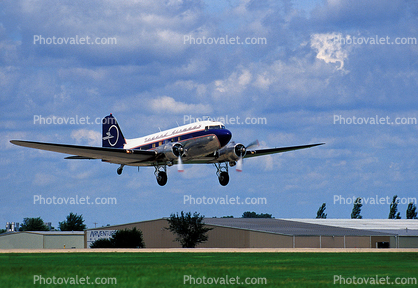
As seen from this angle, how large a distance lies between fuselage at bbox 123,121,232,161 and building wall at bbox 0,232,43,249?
80.9 m

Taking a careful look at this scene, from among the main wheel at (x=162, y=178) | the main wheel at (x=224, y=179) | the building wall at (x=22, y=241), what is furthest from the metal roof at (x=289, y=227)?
the building wall at (x=22, y=241)

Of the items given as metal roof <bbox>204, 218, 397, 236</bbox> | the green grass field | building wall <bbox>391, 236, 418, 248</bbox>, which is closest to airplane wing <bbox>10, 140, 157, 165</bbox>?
the green grass field

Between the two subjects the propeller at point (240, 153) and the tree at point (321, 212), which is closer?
the propeller at point (240, 153)

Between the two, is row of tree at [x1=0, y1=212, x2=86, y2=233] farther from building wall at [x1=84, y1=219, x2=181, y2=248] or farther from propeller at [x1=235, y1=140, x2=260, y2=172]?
propeller at [x1=235, y1=140, x2=260, y2=172]

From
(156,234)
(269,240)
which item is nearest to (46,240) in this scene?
(156,234)

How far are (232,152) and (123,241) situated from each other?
51.4 m

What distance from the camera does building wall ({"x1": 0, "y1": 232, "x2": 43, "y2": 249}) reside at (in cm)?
12025

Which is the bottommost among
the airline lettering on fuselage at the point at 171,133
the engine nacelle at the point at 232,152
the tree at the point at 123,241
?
the tree at the point at 123,241

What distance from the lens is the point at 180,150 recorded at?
4562cm

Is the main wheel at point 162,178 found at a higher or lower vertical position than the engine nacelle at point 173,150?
lower

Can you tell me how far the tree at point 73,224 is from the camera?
164 m

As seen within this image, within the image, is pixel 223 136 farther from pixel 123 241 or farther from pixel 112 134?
pixel 123 241

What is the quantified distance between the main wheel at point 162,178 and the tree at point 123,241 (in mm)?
47599

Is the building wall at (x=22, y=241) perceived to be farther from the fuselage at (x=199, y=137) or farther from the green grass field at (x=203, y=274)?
the green grass field at (x=203, y=274)
